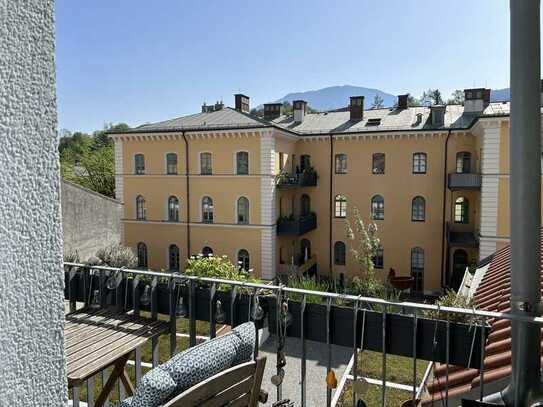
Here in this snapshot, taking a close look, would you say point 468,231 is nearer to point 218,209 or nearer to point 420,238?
point 420,238

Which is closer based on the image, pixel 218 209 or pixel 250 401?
pixel 250 401

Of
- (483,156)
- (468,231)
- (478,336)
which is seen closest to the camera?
(478,336)

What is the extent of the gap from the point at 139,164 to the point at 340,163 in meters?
12.3

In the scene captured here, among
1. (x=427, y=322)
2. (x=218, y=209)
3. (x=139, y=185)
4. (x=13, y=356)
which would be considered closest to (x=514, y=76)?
(x=427, y=322)

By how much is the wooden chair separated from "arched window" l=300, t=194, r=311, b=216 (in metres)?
23.5

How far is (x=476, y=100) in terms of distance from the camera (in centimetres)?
2362

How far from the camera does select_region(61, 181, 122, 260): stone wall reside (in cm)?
1991

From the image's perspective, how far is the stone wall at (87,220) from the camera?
784 inches

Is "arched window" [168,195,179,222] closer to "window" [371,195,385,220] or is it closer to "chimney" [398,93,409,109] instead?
"window" [371,195,385,220]

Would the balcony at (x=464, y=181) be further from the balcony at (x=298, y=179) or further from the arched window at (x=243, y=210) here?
the arched window at (x=243, y=210)

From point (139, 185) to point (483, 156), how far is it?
19.1 meters

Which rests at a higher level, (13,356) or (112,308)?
(13,356)

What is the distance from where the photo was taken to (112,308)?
3.71m

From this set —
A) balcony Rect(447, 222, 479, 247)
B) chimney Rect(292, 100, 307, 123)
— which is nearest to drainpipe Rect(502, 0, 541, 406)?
balcony Rect(447, 222, 479, 247)
